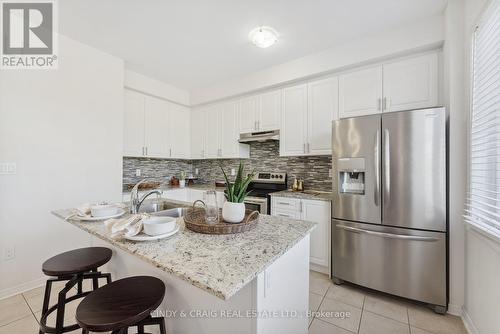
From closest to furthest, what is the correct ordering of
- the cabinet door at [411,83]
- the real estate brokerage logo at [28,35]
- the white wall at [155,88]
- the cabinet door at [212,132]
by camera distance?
the real estate brokerage logo at [28,35] → the cabinet door at [411,83] → the white wall at [155,88] → the cabinet door at [212,132]

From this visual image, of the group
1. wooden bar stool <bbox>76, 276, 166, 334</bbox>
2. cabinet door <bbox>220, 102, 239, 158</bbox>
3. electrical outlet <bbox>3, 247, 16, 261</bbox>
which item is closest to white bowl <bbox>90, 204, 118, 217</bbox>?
wooden bar stool <bbox>76, 276, 166, 334</bbox>

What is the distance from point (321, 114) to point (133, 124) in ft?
9.12

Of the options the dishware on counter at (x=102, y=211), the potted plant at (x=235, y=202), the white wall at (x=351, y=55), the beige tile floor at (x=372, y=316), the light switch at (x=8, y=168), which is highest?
the white wall at (x=351, y=55)

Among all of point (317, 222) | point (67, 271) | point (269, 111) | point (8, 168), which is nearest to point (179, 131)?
point (269, 111)

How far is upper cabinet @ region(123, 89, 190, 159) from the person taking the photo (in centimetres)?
320

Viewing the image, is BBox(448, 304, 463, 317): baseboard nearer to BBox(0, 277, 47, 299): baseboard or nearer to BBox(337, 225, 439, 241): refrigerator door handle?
BBox(337, 225, 439, 241): refrigerator door handle

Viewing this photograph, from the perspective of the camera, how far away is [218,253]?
0.89 m

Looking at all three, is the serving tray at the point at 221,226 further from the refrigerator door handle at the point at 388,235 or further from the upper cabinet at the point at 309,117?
the upper cabinet at the point at 309,117

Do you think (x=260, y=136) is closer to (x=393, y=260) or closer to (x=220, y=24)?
(x=220, y=24)

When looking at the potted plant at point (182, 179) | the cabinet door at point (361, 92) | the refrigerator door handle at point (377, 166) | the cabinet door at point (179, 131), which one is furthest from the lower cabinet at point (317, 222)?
the cabinet door at point (179, 131)

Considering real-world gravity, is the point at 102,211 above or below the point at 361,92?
below

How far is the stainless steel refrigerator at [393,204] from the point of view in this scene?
179 cm

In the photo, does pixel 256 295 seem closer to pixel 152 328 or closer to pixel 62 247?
pixel 152 328

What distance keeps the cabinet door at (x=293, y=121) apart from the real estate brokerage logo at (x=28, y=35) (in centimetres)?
265
